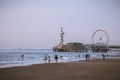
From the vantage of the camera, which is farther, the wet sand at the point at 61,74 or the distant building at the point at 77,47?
the distant building at the point at 77,47

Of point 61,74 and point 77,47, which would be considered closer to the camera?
point 61,74

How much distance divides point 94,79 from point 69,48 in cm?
9510

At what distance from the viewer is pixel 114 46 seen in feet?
356

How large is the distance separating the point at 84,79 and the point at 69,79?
1.91 ft

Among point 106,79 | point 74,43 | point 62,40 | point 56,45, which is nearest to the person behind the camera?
point 106,79

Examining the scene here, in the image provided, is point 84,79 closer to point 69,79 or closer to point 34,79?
point 69,79

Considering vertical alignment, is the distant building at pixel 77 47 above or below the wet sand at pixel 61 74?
above

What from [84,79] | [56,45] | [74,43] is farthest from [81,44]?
[84,79]

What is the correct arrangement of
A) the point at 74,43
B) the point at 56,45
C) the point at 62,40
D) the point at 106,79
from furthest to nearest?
the point at 74,43 → the point at 56,45 → the point at 62,40 → the point at 106,79

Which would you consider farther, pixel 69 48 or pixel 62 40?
pixel 69 48

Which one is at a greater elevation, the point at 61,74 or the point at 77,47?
the point at 77,47

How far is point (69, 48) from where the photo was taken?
104 metres

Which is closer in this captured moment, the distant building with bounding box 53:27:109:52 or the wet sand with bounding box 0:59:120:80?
the wet sand with bounding box 0:59:120:80

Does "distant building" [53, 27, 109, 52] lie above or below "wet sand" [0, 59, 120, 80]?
above
